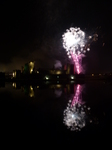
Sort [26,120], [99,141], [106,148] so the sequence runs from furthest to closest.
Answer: [26,120] < [99,141] < [106,148]

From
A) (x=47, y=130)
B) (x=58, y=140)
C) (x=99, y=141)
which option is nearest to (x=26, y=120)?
(x=47, y=130)

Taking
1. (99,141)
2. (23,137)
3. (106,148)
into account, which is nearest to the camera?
(106,148)

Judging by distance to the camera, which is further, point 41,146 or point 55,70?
point 55,70

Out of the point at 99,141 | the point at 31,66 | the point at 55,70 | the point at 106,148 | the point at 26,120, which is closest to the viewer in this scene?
the point at 106,148

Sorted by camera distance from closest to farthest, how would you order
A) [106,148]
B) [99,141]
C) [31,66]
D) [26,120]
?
1. [106,148]
2. [99,141]
3. [26,120]
4. [31,66]

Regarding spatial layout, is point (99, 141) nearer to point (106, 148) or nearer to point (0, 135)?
point (106, 148)

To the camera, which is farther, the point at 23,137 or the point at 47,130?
the point at 47,130

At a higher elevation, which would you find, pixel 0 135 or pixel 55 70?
pixel 55 70

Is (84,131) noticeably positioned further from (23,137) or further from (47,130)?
(23,137)

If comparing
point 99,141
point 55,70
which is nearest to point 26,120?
point 99,141
